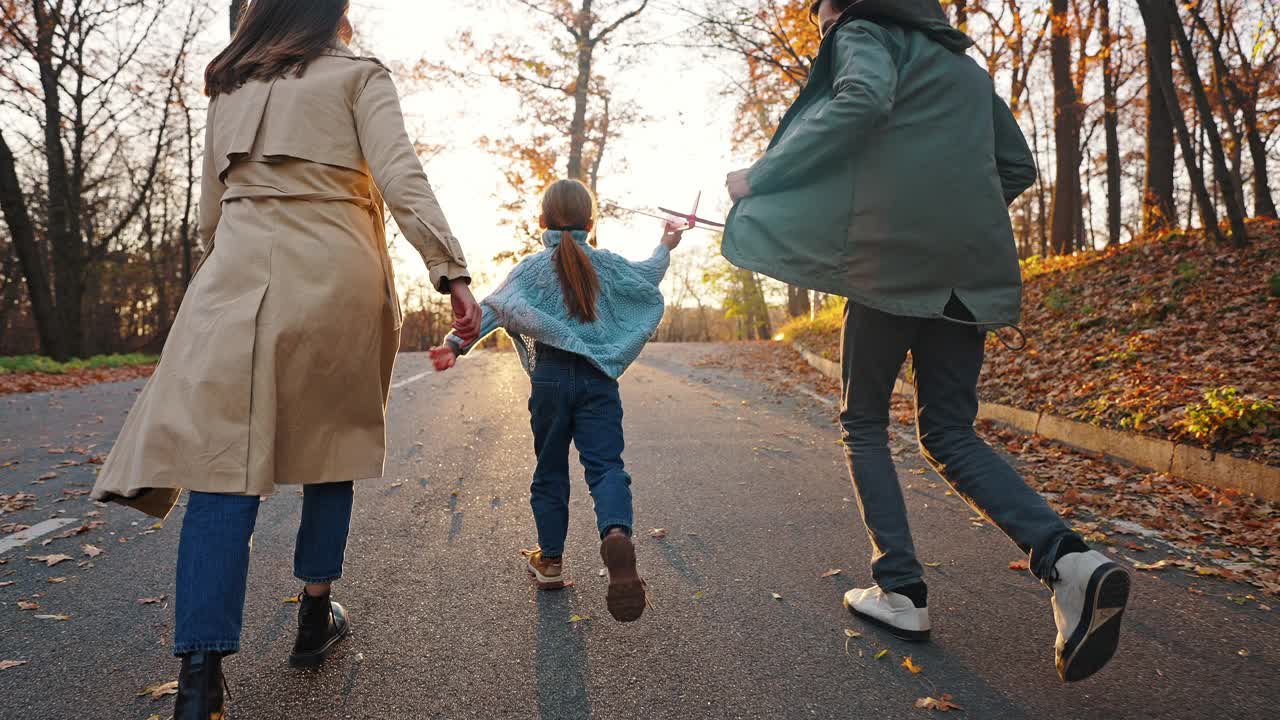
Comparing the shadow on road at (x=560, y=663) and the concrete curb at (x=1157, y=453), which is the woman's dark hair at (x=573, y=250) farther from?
the concrete curb at (x=1157, y=453)

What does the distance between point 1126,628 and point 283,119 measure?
3313mm

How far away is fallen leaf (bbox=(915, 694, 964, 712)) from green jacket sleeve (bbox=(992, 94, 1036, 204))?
1701mm

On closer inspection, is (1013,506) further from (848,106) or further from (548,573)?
(548,573)

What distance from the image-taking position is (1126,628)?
282 centimetres

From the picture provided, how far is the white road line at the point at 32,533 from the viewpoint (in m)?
3.72

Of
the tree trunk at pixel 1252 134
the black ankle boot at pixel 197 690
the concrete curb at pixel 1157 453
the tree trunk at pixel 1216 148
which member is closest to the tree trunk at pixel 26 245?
the black ankle boot at pixel 197 690

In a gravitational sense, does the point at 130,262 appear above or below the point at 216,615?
above

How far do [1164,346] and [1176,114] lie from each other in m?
3.53

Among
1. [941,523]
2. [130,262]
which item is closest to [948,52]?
[941,523]

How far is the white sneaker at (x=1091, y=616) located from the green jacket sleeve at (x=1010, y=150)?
1.30 meters

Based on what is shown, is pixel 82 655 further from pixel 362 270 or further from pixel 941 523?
pixel 941 523

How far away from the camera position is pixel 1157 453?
5363 mm

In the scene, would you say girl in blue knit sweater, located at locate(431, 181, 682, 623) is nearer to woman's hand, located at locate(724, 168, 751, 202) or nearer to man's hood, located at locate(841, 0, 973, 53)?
woman's hand, located at locate(724, 168, 751, 202)

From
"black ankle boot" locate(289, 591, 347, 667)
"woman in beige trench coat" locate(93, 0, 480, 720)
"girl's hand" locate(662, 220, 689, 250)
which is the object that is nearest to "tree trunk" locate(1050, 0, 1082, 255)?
"girl's hand" locate(662, 220, 689, 250)
